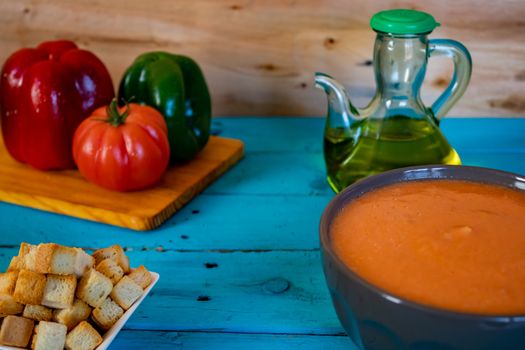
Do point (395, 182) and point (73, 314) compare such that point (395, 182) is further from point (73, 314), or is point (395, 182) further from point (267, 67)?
point (267, 67)

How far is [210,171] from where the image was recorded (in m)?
1.10

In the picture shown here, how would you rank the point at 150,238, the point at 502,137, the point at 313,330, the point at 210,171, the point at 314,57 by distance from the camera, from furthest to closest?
the point at 314,57 < the point at 502,137 < the point at 210,171 < the point at 150,238 < the point at 313,330

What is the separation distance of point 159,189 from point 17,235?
0.21 m

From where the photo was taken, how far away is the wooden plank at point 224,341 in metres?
0.72

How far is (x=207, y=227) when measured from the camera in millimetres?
966

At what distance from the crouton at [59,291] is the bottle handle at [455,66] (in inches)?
23.1

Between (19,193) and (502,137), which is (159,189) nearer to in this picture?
(19,193)

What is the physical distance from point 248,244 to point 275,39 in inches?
21.7

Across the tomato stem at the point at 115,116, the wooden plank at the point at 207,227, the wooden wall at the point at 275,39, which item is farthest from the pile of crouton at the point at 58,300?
the wooden wall at the point at 275,39

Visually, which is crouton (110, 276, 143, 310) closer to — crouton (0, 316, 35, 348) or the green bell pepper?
crouton (0, 316, 35, 348)

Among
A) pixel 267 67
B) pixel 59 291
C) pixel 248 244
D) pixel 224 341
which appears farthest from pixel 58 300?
pixel 267 67

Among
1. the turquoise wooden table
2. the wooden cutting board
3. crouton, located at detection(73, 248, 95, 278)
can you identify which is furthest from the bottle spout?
crouton, located at detection(73, 248, 95, 278)

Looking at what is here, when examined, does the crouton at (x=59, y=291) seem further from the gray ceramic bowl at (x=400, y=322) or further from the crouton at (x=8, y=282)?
the gray ceramic bowl at (x=400, y=322)

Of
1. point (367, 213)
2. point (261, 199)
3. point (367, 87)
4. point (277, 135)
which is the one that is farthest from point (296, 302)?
point (367, 87)
